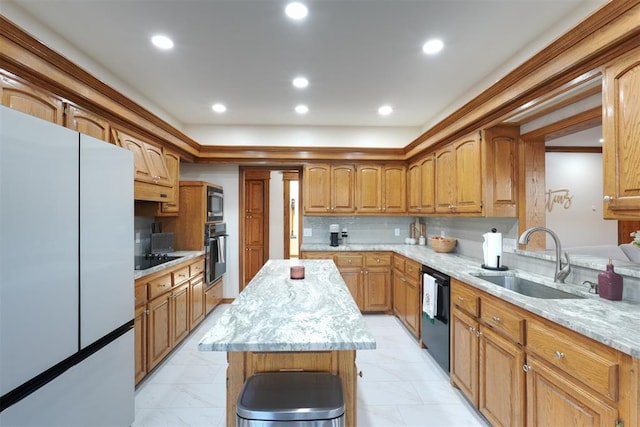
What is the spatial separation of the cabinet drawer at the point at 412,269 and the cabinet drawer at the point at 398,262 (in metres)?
0.12

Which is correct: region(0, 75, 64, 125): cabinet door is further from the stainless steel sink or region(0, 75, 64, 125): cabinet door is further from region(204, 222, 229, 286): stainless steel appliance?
the stainless steel sink

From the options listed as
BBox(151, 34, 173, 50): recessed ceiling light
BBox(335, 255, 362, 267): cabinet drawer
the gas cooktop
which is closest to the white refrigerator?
BBox(151, 34, 173, 50): recessed ceiling light

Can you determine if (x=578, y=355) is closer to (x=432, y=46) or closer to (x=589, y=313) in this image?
(x=589, y=313)

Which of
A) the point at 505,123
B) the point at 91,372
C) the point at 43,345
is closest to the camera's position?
the point at 43,345

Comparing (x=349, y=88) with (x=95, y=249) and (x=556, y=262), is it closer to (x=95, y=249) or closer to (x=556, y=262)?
(x=556, y=262)

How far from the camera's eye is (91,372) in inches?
61.6

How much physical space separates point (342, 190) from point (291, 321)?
3.15m

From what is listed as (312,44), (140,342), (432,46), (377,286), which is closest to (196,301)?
Result: (140,342)

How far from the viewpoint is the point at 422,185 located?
3.93 metres

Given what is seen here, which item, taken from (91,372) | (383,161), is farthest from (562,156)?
(91,372)

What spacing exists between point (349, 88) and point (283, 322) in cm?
254

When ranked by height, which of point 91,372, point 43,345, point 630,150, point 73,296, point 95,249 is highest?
point 630,150

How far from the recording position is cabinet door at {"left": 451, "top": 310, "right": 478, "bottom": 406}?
2.09 meters

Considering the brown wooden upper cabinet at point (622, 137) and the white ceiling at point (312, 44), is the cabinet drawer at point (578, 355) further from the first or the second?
the white ceiling at point (312, 44)
